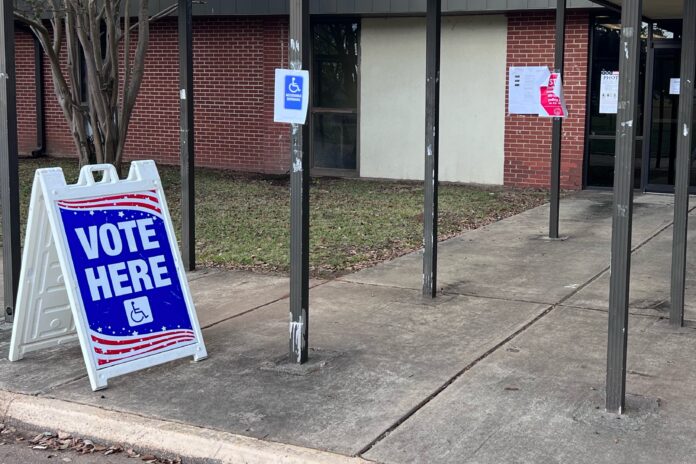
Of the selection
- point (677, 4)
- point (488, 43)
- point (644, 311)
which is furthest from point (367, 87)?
point (644, 311)

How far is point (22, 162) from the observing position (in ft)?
57.3

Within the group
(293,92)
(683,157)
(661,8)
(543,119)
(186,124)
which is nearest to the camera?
(293,92)

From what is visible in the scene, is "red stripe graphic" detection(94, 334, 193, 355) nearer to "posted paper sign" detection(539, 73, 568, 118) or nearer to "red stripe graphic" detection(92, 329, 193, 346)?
"red stripe graphic" detection(92, 329, 193, 346)

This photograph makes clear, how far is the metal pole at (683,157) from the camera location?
584cm

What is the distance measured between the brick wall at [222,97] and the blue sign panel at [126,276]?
10.9 m

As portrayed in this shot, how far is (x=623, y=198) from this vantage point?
176 inches

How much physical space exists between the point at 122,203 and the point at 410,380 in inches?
82.8

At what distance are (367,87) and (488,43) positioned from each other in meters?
2.37

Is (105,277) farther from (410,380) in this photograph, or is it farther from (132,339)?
(410,380)

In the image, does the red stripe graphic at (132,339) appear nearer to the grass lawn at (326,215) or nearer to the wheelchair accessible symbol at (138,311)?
the wheelchair accessible symbol at (138,311)

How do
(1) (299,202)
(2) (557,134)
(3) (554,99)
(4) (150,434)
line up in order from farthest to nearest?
(2) (557,134) → (3) (554,99) → (1) (299,202) → (4) (150,434)

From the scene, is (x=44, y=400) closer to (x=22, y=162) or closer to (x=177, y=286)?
(x=177, y=286)

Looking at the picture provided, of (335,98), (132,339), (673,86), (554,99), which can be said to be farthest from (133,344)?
(335,98)

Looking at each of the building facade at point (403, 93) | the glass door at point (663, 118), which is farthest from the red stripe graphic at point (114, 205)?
the glass door at point (663, 118)
